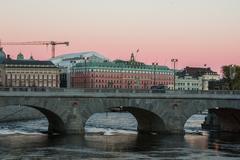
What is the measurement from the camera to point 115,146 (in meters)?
63.8

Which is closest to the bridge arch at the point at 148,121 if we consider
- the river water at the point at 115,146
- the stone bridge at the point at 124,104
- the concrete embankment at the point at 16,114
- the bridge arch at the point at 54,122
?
the stone bridge at the point at 124,104

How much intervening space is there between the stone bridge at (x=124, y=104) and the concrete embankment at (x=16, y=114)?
27853 mm

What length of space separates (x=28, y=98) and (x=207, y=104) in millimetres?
25828

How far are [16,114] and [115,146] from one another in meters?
48.3

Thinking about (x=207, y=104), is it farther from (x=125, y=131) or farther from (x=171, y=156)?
(x=171, y=156)

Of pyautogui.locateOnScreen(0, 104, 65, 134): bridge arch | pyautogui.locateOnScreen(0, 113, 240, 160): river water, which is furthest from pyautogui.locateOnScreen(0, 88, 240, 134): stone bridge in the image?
pyautogui.locateOnScreen(0, 113, 240, 160): river water

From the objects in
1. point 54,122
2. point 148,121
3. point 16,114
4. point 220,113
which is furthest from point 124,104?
point 16,114

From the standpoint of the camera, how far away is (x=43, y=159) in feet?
172

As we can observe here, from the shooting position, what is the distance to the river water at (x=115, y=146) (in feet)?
182

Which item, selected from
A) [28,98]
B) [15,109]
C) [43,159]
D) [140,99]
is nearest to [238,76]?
[15,109]

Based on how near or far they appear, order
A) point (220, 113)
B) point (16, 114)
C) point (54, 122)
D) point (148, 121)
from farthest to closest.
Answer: point (16, 114)
point (220, 113)
point (148, 121)
point (54, 122)

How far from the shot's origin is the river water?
182 ft

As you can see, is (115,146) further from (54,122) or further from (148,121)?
(148,121)

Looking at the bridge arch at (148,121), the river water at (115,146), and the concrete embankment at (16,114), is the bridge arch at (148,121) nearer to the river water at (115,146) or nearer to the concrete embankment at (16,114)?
the river water at (115,146)
